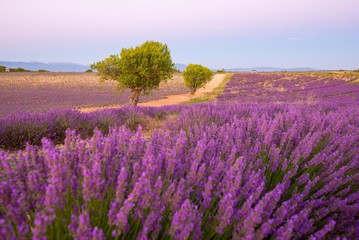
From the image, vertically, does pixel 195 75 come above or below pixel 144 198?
below

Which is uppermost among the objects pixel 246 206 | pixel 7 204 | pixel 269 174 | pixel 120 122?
pixel 7 204

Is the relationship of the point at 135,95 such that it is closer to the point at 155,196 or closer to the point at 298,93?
the point at 298,93

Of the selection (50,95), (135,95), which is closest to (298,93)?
(135,95)

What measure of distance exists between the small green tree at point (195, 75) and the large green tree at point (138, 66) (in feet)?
53.4

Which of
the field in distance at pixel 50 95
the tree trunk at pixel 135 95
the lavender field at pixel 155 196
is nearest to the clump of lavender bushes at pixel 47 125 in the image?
the lavender field at pixel 155 196

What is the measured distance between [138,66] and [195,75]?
17835 mm

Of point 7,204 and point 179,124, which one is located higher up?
point 7,204

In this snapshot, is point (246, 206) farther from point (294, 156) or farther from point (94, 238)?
point (294, 156)

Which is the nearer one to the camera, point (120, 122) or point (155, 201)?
point (155, 201)

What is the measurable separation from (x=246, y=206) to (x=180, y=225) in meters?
0.34

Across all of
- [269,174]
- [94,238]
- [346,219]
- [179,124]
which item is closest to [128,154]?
[94,238]

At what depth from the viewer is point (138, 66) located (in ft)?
47.0

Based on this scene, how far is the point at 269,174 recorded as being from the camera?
2.17 meters

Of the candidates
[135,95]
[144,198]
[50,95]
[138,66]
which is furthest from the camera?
[50,95]
